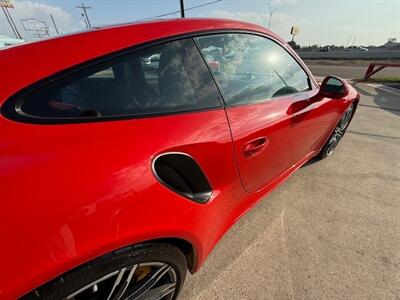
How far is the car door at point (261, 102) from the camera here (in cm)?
157

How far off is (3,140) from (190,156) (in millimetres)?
747

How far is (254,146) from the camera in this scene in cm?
163

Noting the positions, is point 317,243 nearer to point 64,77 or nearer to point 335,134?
point 335,134

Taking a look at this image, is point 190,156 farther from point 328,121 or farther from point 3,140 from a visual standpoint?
point 328,121

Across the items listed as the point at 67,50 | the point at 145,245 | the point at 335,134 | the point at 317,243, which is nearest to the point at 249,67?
the point at 67,50

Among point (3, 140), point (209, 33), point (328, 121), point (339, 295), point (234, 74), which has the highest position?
point (209, 33)

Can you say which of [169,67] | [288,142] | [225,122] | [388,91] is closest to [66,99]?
[169,67]

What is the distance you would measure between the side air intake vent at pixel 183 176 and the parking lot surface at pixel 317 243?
0.82 m

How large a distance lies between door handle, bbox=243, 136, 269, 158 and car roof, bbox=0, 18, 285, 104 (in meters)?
0.75

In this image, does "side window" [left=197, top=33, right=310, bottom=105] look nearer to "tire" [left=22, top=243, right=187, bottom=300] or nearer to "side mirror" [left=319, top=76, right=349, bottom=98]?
"side mirror" [left=319, top=76, right=349, bottom=98]

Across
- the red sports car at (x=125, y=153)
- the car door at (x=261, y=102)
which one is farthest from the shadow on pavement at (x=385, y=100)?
the red sports car at (x=125, y=153)

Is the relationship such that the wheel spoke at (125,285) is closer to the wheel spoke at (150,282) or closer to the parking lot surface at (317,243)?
the wheel spoke at (150,282)

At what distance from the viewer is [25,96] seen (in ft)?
3.31

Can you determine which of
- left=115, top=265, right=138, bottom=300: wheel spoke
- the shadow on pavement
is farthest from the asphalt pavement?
left=115, top=265, right=138, bottom=300: wheel spoke
